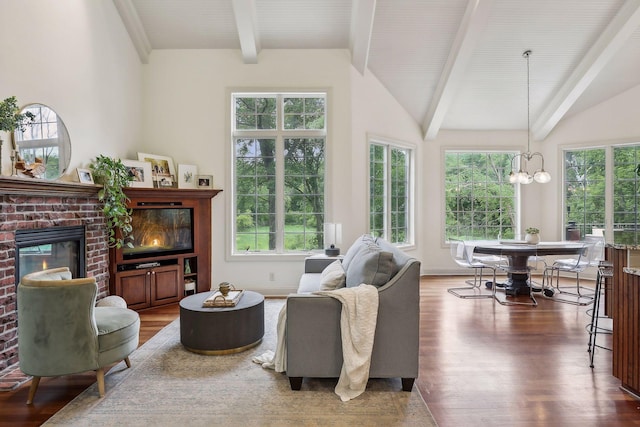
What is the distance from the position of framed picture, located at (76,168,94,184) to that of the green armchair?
1.73 meters

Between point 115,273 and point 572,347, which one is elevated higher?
point 115,273

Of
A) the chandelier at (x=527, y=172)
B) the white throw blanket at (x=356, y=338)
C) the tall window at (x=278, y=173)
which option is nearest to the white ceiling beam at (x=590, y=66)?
the chandelier at (x=527, y=172)

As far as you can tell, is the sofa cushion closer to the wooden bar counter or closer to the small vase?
the wooden bar counter

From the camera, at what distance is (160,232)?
495 centimetres

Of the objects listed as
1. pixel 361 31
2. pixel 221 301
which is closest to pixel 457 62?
pixel 361 31

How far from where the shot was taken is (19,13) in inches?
128

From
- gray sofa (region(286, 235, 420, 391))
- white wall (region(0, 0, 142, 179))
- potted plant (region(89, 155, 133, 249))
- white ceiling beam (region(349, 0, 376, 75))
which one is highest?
white ceiling beam (region(349, 0, 376, 75))

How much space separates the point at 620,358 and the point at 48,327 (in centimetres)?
389

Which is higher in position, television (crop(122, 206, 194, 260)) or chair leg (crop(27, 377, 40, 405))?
television (crop(122, 206, 194, 260))

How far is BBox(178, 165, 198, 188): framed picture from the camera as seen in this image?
204 inches

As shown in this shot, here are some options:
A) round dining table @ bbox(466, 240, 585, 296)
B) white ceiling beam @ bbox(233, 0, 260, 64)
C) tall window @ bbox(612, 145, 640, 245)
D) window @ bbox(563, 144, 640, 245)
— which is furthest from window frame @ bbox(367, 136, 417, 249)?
tall window @ bbox(612, 145, 640, 245)

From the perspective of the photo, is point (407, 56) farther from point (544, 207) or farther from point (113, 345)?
point (113, 345)

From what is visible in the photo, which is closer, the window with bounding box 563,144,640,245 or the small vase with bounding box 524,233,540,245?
the small vase with bounding box 524,233,540,245

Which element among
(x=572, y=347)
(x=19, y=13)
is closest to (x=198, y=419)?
(x=572, y=347)
